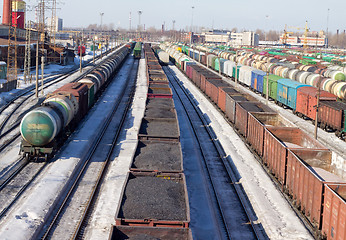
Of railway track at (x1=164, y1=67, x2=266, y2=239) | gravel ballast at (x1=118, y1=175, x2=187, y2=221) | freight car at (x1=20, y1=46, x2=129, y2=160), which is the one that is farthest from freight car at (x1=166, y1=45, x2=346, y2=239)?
freight car at (x1=20, y1=46, x2=129, y2=160)

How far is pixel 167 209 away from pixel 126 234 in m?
2.01

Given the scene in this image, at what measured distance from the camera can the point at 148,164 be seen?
56.6 ft

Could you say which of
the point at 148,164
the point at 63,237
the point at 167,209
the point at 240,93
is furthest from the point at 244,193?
the point at 240,93

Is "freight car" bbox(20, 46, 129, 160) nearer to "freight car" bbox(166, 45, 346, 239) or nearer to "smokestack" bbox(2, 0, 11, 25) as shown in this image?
"freight car" bbox(166, 45, 346, 239)

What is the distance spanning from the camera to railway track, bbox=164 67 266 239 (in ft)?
53.1

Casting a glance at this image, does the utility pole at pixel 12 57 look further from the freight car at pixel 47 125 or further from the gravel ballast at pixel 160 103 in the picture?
the freight car at pixel 47 125

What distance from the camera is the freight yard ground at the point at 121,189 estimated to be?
52.4 feet

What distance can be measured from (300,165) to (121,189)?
8419 millimetres

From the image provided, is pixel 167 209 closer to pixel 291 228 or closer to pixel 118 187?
pixel 291 228

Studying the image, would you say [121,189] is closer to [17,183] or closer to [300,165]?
[17,183]

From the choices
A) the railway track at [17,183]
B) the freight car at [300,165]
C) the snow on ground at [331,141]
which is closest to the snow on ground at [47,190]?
the railway track at [17,183]

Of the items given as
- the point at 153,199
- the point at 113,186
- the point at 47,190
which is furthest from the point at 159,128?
the point at 153,199

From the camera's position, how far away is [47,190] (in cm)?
1933

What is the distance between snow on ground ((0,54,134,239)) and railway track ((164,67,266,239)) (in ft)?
25.1
